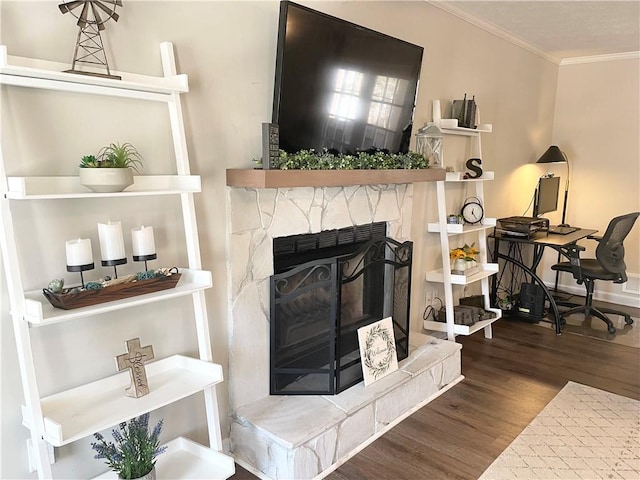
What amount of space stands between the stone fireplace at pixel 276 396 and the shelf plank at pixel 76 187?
0.35 meters

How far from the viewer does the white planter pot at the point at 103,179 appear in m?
1.60

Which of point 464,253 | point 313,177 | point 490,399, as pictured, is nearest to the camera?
point 313,177

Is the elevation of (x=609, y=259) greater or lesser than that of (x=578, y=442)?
greater

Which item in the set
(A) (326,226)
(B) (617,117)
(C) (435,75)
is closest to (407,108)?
(C) (435,75)

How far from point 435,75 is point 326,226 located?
1.52 meters

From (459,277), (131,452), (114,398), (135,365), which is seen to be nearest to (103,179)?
(135,365)

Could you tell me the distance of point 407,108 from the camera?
10.1 feet

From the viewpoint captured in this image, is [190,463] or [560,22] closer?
[190,463]

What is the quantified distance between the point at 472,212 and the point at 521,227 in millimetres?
628

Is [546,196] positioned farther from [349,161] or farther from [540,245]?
[349,161]

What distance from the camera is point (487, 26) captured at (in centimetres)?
386

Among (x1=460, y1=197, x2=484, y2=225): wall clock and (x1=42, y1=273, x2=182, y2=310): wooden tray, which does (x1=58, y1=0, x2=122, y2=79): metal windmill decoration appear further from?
(x1=460, y1=197, x2=484, y2=225): wall clock

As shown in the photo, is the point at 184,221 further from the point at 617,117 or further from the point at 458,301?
the point at 617,117

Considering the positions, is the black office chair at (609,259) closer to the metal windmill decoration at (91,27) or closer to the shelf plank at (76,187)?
the shelf plank at (76,187)
